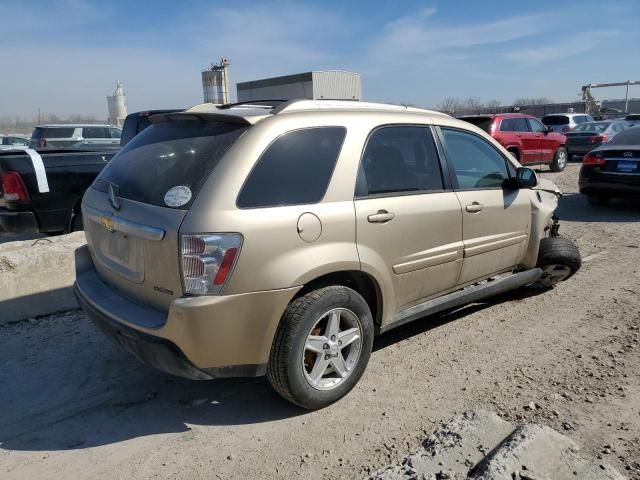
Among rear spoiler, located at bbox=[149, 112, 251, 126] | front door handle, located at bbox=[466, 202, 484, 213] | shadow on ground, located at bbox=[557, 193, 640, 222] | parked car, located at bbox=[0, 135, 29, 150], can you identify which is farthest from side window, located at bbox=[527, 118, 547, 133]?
parked car, located at bbox=[0, 135, 29, 150]

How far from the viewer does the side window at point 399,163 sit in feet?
11.4

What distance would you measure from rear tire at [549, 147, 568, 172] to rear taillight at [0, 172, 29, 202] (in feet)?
49.0

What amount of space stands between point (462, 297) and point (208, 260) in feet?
7.27

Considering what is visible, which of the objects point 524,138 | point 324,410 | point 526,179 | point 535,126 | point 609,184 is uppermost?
point 535,126

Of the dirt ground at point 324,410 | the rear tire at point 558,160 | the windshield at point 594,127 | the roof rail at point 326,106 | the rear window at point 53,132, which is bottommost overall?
the dirt ground at point 324,410

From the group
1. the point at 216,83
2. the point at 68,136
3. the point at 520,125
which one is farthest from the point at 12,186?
the point at 216,83

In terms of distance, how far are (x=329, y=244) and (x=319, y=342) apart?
59cm

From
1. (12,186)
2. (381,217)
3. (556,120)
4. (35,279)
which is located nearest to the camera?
(381,217)

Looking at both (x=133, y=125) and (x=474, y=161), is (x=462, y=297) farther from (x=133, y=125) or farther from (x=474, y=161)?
(x=133, y=125)

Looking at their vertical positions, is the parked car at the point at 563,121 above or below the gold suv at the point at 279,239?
above

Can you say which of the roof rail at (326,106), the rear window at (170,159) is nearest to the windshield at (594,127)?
the roof rail at (326,106)

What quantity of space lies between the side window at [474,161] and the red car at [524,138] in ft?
33.6

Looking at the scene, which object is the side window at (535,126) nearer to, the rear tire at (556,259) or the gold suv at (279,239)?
the rear tire at (556,259)

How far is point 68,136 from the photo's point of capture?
62.5 ft
